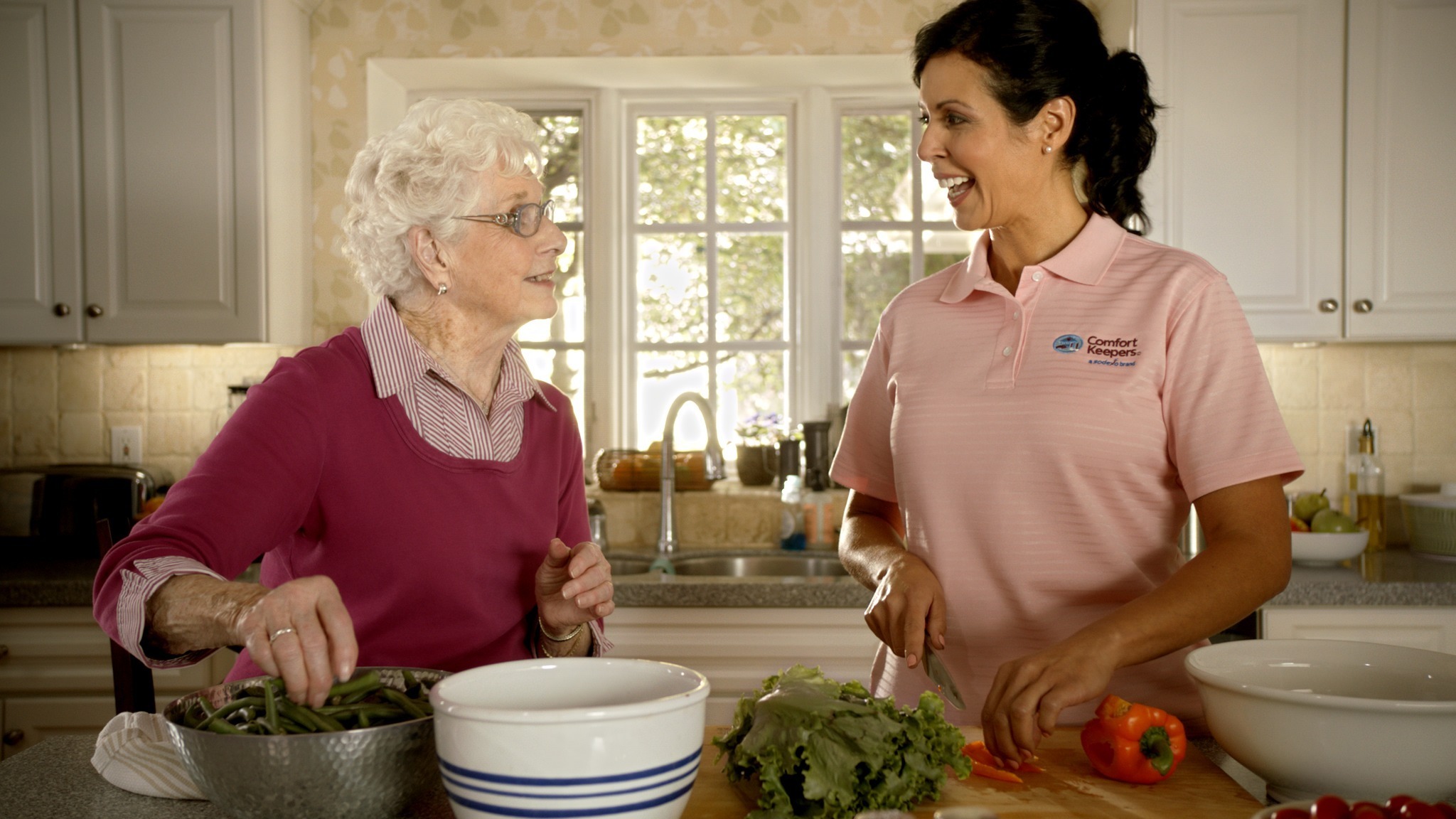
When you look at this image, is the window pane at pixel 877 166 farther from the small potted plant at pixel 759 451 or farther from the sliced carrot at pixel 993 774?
the sliced carrot at pixel 993 774

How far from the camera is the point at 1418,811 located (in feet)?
2.56

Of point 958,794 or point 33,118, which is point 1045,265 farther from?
point 33,118

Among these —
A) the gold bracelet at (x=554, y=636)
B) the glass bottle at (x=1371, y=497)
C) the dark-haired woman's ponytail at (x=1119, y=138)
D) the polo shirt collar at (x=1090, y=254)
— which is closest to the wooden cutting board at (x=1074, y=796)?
the gold bracelet at (x=554, y=636)

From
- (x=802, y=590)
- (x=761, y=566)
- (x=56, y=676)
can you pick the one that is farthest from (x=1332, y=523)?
(x=56, y=676)

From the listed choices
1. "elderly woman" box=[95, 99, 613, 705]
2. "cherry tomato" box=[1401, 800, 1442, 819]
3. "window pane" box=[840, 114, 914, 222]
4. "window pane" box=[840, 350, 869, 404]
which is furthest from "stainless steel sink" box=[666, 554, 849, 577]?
"cherry tomato" box=[1401, 800, 1442, 819]

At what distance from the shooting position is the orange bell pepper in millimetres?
1028

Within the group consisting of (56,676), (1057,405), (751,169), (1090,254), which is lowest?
(56,676)

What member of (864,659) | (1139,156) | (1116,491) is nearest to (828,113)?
(864,659)

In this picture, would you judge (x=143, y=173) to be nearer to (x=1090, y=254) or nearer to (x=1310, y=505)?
(x=1090, y=254)

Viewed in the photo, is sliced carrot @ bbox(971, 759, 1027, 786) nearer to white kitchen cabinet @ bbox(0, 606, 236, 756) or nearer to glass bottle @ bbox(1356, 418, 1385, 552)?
white kitchen cabinet @ bbox(0, 606, 236, 756)

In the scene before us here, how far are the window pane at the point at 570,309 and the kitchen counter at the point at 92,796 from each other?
2432mm

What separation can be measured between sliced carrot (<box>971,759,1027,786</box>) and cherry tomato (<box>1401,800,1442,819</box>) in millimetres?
335

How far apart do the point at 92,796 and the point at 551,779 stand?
1.80 feet

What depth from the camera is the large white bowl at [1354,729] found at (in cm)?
91
